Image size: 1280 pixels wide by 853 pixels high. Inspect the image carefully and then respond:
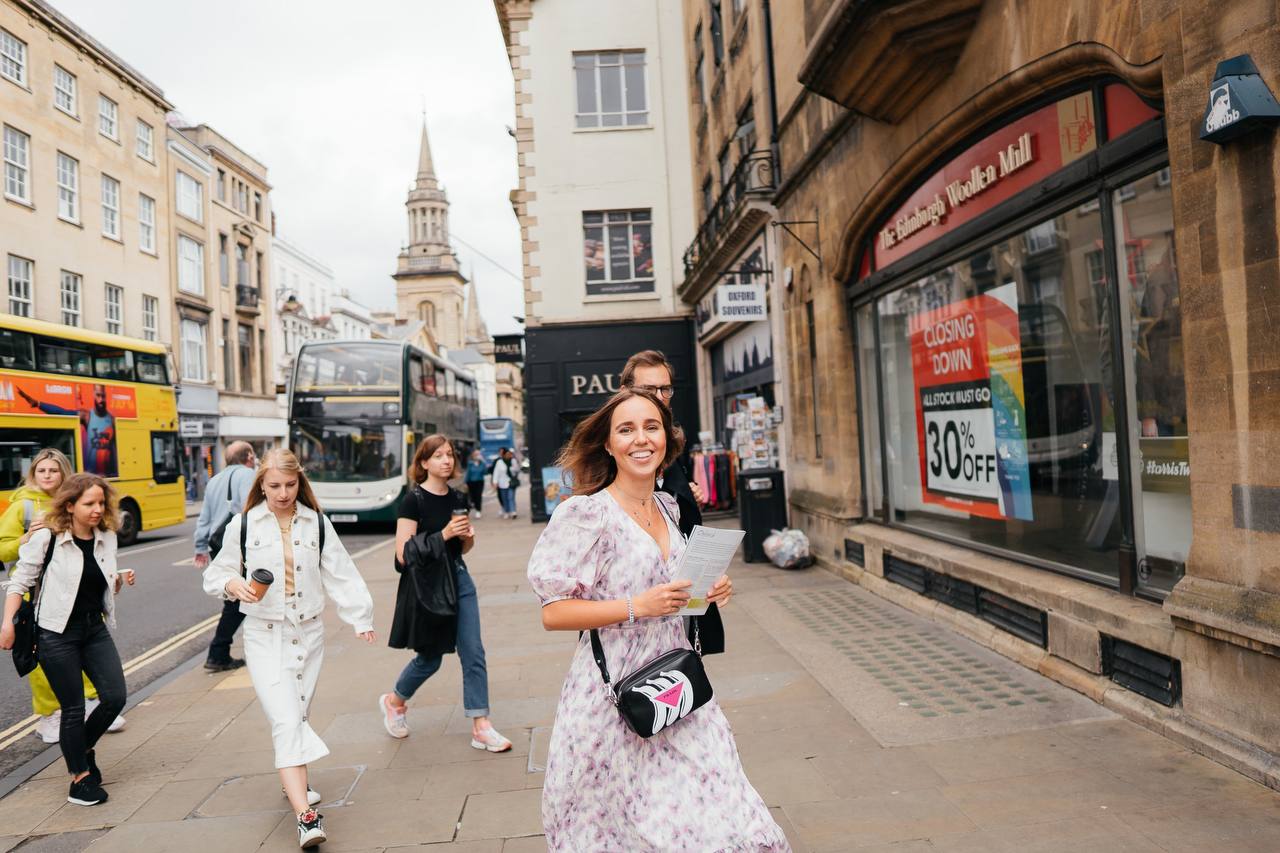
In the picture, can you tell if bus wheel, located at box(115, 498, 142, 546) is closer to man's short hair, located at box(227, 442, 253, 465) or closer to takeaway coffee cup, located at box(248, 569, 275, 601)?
man's short hair, located at box(227, 442, 253, 465)

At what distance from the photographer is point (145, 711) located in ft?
20.1

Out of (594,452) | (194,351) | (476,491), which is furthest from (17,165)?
(594,452)

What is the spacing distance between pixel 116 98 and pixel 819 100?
98.1 feet

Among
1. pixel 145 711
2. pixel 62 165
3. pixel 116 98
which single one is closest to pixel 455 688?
pixel 145 711

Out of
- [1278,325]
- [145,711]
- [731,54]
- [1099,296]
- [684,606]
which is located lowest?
[145,711]

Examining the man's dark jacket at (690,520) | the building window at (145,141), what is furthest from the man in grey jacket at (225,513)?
the building window at (145,141)

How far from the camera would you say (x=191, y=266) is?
121 feet

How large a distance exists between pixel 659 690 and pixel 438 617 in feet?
9.44

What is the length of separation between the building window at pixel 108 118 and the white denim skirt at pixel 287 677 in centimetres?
3208

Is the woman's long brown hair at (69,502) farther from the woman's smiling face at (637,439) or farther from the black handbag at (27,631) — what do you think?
the woman's smiling face at (637,439)

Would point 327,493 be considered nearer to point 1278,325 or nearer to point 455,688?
point 455,688

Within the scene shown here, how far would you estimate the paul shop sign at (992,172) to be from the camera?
18.6 ft

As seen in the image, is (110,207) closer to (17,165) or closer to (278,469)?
(17,165)

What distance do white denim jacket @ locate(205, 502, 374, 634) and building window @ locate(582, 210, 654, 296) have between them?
15.8 m
